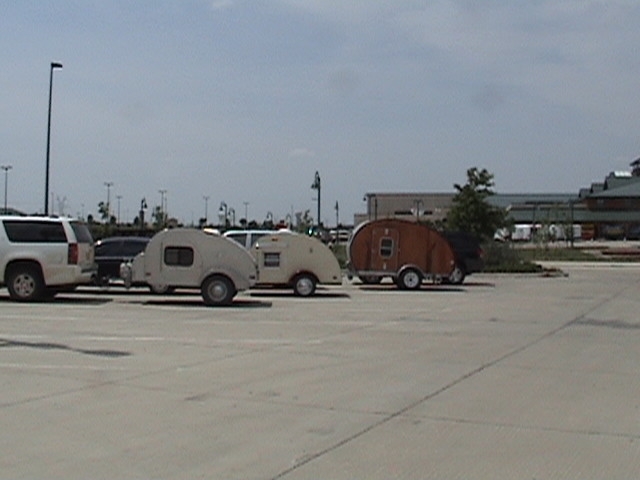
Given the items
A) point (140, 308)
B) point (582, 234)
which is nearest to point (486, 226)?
point (140, 308)

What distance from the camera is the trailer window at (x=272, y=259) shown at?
2595cm

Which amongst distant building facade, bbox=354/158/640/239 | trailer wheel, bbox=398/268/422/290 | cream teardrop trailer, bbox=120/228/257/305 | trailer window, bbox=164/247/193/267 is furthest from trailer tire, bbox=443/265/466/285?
distant building facade, bbox=354/158/640/239

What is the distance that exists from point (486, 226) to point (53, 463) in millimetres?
45315

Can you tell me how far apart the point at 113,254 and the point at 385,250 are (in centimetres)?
879

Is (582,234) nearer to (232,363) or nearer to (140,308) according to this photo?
(140,308)

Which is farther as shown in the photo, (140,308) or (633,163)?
(633,163)

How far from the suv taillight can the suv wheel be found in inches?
30.1

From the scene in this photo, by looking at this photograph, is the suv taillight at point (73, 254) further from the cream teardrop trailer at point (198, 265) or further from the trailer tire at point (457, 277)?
the trailer tire at point (457, 277)

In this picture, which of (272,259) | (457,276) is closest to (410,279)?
(457,276)

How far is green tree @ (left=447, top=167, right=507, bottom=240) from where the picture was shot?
50656mm

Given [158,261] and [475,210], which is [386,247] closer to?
[158,261]

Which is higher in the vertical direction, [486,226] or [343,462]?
[486,226]

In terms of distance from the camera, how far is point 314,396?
401 inches

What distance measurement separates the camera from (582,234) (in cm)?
11394
